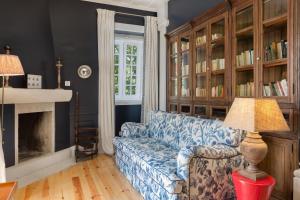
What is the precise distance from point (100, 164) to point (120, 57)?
2396 mm

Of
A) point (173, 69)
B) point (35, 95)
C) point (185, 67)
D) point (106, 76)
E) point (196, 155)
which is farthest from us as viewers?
point (106, 76)

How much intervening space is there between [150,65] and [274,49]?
112 inches

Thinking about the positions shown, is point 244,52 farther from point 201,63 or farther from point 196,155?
point 196,155

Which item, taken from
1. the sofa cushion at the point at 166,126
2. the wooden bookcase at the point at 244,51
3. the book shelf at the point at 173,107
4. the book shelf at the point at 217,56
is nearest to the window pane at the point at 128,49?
the book shelf at the point at 173,107

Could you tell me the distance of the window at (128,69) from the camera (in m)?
5.07

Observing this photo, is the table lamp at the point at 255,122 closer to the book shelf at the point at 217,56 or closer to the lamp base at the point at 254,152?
the lamp base at the point at 254,152

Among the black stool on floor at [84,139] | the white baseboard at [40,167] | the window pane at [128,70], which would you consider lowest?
the white baseboard at [40,167]

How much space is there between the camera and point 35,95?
3.32 meters

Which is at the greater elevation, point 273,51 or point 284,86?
point 273,51

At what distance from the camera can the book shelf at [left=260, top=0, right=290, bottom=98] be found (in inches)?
84.6

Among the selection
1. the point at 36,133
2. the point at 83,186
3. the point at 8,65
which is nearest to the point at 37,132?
the point at 36,133

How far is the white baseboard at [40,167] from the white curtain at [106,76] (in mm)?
709

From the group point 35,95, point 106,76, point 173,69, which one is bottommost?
point 35,95

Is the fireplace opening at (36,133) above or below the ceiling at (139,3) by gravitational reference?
below
